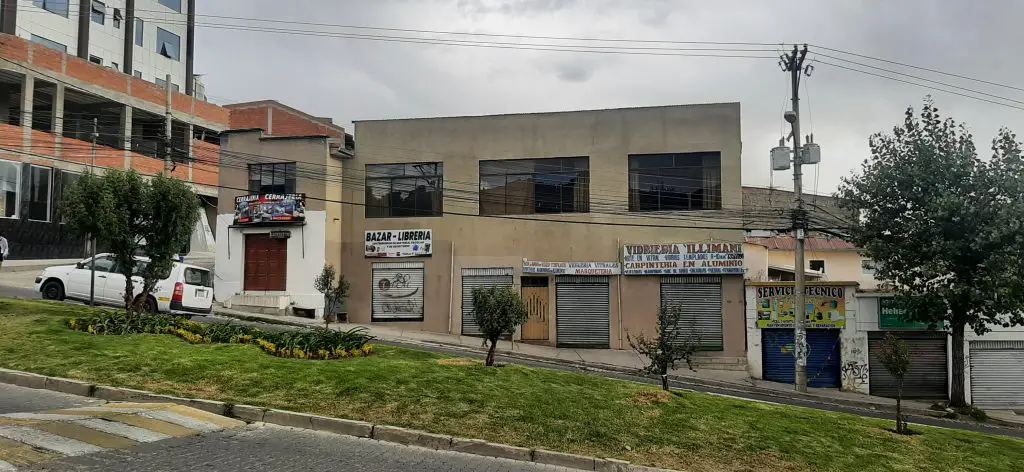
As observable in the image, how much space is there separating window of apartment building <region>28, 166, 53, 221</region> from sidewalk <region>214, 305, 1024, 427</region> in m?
14.8

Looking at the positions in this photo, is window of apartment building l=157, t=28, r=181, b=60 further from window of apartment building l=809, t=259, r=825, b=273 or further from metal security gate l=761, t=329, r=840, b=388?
metal security gate l=761, t=329, r=840, b=388

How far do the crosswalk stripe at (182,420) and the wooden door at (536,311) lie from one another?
Result: 674 inches

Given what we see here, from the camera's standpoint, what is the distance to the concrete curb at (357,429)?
8102mm

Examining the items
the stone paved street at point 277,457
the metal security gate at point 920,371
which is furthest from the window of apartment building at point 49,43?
the metal security gate at point 920,371

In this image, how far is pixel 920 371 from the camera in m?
21.9

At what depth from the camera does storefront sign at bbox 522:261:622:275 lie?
2469 cm

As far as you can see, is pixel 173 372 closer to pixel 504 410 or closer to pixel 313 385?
pixel 313 385

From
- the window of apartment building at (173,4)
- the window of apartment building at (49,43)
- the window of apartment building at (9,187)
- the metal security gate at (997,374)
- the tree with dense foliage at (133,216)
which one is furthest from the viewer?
the window of apartment building at (173,4)

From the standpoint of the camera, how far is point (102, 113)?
133 feet

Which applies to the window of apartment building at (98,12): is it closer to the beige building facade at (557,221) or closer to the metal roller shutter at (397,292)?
the beige building facade at (557,221)

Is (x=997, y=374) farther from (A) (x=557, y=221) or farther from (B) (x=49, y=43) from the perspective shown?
(B) (x=49, y=43)

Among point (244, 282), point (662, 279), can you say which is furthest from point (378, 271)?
point (662, 279)

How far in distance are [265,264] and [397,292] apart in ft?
17.4

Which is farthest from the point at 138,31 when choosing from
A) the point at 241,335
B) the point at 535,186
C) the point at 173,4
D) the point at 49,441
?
the point at 49,441
